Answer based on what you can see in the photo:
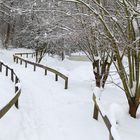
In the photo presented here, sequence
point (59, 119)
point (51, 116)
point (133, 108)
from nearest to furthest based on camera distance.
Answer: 1. point (59, 119)
2. point (51, 116)
3. point (133, 108)

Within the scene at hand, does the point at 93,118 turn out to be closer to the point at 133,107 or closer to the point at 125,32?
the point at 133,107

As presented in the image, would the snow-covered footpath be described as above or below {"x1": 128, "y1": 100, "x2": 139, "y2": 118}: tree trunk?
below

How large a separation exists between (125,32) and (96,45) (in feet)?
17.8

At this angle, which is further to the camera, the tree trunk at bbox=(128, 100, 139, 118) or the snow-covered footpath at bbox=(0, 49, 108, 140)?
the tree trunk at bbox=(128, 100, 139, 118)

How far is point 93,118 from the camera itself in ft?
34.4

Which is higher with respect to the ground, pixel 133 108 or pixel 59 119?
pixel 133 108

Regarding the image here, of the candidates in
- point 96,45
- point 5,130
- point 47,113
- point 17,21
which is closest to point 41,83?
point 96,45

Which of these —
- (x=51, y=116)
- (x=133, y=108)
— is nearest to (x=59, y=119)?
(x=51, y=116)

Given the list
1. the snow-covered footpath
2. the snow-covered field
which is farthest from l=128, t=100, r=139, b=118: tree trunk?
the snow-covered footpath

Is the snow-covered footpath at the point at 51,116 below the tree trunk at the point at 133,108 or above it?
below

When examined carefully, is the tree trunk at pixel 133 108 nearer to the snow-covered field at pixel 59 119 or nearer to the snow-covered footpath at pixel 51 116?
the snow-covered field at pixel 59 119

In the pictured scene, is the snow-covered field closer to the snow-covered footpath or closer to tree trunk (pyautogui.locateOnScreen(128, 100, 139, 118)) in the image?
the snow-covered footpath

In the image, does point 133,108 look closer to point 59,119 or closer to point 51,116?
point 59,119

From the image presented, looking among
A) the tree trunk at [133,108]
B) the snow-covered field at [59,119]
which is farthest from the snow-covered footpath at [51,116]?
the tree trunk at [133,108]
